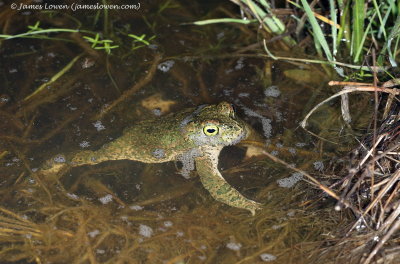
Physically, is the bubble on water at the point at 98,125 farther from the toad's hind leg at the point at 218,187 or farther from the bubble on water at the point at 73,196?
the toad's hind leg at the point at 218,187

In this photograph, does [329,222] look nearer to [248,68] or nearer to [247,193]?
[247,193]

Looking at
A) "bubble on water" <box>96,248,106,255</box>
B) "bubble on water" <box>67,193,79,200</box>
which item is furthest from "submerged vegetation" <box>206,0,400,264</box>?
"bubble on water" <box>67,193,79,200</box>

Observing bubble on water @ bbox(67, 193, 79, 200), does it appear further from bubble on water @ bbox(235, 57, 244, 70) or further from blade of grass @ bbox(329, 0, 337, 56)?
blade of grass @ bbox(329, 0, 337, 56)

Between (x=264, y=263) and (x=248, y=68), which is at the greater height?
(x=248, y=68)

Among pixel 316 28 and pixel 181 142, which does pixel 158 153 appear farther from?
pixel 316 28

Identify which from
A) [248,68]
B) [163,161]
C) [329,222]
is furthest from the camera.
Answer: [248,68]

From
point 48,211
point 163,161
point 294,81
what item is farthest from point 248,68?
point 48,211
